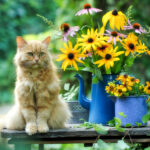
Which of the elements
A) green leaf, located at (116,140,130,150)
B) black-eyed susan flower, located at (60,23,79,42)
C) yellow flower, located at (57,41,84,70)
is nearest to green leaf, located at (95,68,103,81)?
yellow flower, located at (57,41,84,70)

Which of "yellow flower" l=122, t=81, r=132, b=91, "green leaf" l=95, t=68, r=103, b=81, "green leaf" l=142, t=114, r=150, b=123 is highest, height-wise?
"green leaf" l=95, t=68, r=103, b=81

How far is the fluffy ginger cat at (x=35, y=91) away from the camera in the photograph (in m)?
1.57

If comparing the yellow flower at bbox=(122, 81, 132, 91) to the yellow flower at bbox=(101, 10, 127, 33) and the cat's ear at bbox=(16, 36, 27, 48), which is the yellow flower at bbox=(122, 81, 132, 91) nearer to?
the yellow flower at bbox=(101, 10, 127, 33)

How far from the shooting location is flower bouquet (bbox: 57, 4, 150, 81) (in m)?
1.56

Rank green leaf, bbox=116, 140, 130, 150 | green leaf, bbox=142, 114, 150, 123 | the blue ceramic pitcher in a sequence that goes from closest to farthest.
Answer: green leaf, bbox=116, 140, 130, 150, green leaf, bbox=142, 114, 150, 123, the blue ceramic pitcher

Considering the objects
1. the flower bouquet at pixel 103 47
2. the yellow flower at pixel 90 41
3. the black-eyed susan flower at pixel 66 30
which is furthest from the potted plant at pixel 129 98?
the black-eyed susan flower at pixel 66 30

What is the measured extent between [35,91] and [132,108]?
50 cm

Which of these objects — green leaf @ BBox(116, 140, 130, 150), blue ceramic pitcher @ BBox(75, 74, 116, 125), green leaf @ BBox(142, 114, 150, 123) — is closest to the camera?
green leaf @ BBox(116, 140, 130, 150)

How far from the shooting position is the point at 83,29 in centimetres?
176

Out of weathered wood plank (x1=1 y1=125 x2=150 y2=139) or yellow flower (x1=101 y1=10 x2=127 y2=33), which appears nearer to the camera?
weathered wood plank (x1=1 y1=125 x2=150 y2=139)

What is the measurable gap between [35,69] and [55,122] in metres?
0.31

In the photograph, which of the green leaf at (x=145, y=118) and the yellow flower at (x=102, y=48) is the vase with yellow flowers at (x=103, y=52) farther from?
the green leaf at (x=145, y=118)

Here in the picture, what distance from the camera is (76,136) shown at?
1.56m

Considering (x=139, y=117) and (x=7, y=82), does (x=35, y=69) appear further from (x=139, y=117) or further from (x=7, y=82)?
(x=7, y=82)
